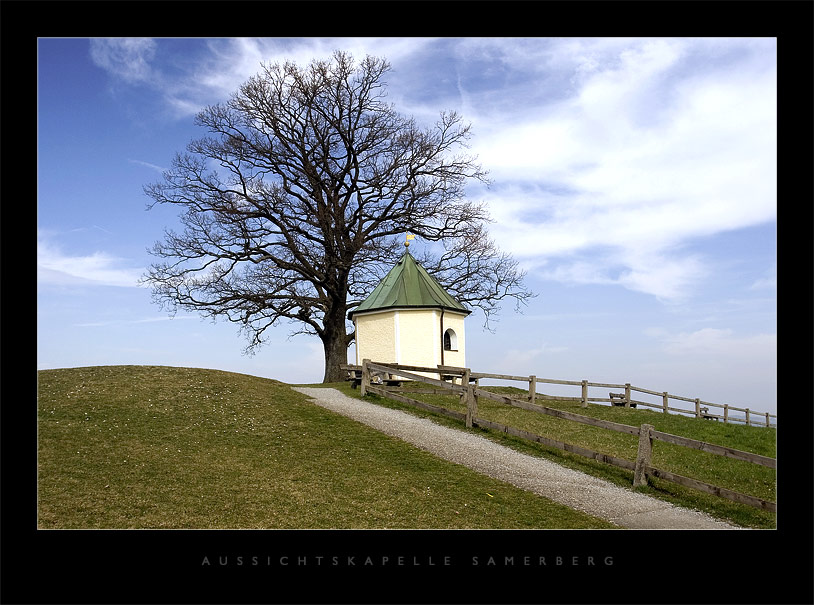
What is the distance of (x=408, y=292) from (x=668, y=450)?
12.5 m

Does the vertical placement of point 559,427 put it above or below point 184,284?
below

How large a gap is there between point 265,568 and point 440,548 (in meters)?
1.43

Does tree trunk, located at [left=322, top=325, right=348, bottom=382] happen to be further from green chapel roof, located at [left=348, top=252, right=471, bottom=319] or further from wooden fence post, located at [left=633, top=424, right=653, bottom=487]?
wooden fence post, located at [left=633, top=424, right=653, bottom=487]

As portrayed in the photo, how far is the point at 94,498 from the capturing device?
813 centimetres

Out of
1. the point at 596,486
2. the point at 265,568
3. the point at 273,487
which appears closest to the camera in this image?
the point at 265,568

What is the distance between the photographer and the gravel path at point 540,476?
8.47 m

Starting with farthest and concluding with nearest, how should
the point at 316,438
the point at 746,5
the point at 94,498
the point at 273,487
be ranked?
1. the point at 316,438
2. the point at 273,487
3. the point at 94,498
4. the point at 746,5

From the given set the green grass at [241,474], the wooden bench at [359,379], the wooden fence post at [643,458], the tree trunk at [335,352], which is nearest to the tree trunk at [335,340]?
the tree trunk at [335,352]

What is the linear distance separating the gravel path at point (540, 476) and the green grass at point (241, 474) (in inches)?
17.1

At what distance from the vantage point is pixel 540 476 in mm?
10422

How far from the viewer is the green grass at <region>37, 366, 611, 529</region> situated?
777cm
